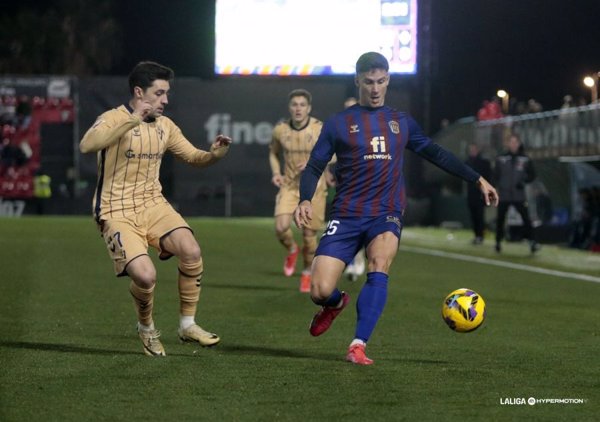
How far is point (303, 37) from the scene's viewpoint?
37.4 metres

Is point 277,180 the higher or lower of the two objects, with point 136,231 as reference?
higher

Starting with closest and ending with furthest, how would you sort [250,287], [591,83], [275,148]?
1. [250,287]
2. [275,148]
3. [591,83]

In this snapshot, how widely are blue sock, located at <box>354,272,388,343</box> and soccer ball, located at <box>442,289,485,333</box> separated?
0.67 m

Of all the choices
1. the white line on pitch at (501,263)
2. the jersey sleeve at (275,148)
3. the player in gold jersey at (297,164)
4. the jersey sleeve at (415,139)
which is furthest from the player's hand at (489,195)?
the white line on pitch at (501,263)

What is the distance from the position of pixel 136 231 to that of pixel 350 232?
56.9 inches

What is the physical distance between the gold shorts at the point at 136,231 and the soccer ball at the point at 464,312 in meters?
1.91

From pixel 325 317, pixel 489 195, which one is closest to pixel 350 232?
pixel 325 317

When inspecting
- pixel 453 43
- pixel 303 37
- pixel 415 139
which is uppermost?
pixel 453 43

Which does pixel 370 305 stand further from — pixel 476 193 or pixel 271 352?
pixel 476 193

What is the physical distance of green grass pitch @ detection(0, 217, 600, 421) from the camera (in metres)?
7.11

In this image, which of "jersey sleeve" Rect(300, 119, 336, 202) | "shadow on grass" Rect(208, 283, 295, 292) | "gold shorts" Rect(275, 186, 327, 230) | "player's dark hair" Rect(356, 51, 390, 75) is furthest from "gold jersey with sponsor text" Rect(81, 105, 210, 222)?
"gold shorts" Rect(275, 186, 327, 230)

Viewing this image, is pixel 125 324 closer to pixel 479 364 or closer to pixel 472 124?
pixel 479 364

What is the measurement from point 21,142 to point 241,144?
6131 millimetres

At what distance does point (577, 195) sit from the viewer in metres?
24.9
